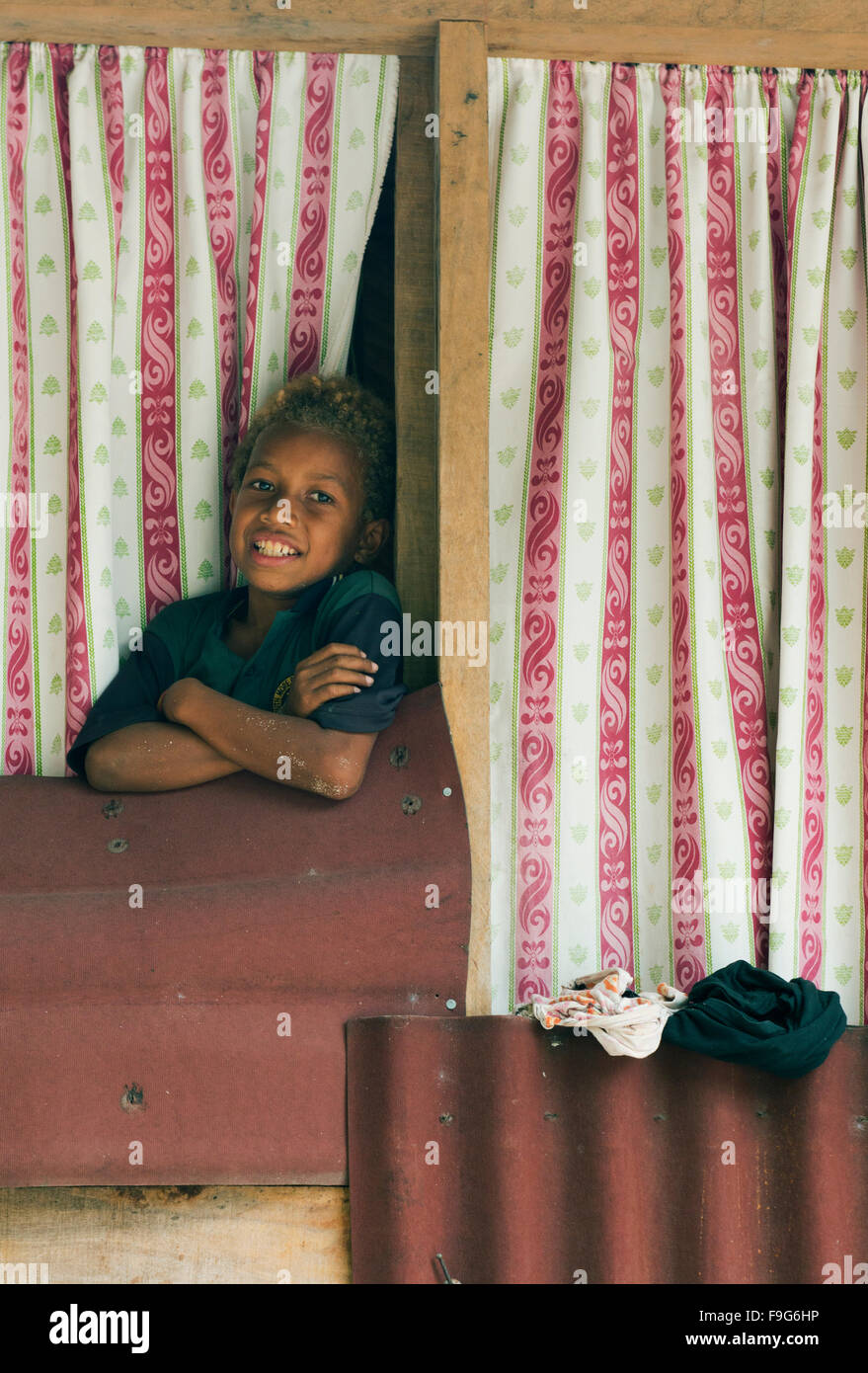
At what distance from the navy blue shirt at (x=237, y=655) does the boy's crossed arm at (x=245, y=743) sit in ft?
0.15

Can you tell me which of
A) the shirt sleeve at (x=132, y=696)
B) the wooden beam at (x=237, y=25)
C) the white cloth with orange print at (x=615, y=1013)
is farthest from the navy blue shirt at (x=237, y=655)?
the wooden beam at (x=237, y=25)

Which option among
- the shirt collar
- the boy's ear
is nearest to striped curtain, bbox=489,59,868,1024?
the boy's ear

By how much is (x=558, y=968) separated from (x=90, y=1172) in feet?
3.21

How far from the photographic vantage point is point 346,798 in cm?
266

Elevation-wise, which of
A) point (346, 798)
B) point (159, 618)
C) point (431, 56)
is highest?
point (431, 56)

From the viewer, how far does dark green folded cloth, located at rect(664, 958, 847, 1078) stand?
247 centimetres

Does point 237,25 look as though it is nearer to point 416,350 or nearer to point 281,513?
point 416,350

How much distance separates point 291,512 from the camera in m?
2.84

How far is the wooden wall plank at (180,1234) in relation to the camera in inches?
98.0

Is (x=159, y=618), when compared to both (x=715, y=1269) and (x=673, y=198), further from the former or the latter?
(x=715, y=1269)

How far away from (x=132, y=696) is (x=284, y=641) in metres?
0.32

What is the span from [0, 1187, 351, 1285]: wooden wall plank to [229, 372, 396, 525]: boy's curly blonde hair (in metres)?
1.38

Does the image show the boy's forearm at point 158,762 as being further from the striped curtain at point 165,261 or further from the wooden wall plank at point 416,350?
the wooden wall plank at point 416,350

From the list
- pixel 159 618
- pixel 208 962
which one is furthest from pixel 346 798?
pixel 159 618
